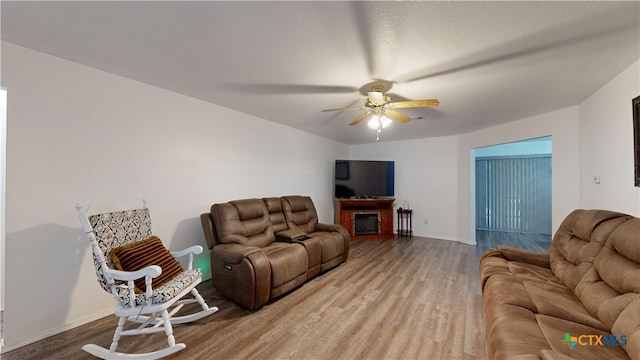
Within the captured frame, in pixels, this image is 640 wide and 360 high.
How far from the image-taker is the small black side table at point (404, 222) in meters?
5.67

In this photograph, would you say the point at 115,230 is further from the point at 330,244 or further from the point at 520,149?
the point at 520,149

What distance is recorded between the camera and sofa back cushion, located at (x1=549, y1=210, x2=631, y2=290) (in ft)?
5.61

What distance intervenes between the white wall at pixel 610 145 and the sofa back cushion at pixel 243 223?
3693 mm

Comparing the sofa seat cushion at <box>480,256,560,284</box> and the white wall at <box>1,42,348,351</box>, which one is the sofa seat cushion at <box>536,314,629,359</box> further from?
the white wall at <box>1,42,348,351</box>

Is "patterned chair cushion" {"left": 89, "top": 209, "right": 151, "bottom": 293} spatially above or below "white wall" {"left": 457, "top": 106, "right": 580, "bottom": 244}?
below

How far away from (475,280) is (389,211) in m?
2.54

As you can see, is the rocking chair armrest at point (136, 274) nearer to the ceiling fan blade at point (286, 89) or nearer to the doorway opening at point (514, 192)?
the ceiling fan blade at point (286, 89)

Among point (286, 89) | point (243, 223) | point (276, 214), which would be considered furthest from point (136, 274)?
point (286, 89)

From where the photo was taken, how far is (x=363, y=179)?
18.4 feet

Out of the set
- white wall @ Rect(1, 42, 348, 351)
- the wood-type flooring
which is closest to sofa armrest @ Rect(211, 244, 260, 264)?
the wood-type flooring

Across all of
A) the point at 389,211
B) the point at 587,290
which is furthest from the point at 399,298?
the point at 389,211

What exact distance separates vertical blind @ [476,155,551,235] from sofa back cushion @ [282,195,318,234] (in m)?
5.13

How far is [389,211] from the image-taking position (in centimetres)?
550

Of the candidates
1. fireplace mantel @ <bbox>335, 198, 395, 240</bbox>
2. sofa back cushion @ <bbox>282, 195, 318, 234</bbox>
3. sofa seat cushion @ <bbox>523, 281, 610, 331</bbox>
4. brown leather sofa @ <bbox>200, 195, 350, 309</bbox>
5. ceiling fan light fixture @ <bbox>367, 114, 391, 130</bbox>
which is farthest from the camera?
fireplace mantel @ <bbox>335, 198, 395, 240</bbox>
